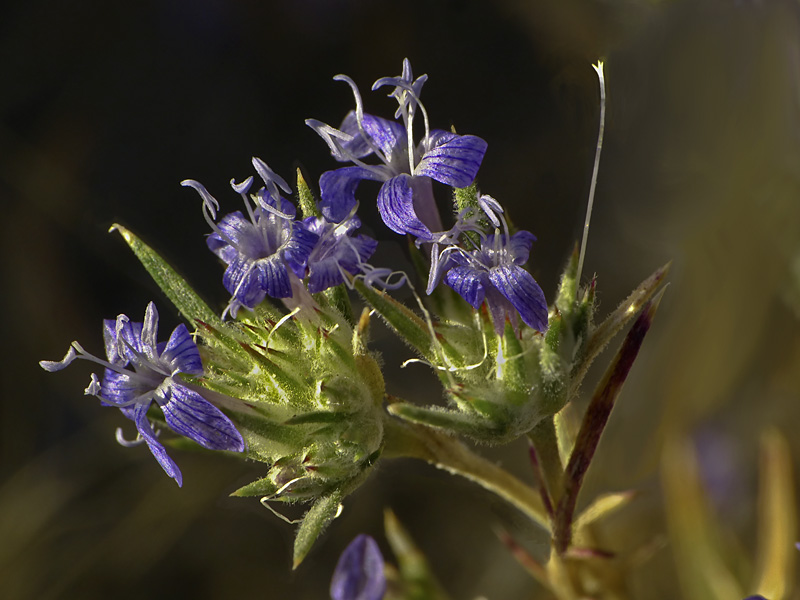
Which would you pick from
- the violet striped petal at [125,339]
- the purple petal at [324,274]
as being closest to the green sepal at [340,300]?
the purple petal at [324,274]

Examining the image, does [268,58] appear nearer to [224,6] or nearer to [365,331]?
[224,6]

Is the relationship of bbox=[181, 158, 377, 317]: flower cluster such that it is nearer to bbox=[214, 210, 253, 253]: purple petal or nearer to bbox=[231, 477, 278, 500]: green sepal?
bbox=[214, 210, 253, 253]: purple petal

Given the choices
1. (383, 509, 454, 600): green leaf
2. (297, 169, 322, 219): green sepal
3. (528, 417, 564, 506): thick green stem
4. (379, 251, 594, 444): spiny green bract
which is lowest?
(383, 509, 454, 600): green leaf

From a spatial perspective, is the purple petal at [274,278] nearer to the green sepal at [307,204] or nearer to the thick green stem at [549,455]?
the green sepal at [307,204]

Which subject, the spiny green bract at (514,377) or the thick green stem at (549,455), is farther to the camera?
the thick green stem at (549,455)

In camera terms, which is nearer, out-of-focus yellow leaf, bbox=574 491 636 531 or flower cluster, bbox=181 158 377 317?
flower cluster, bbox=181 158 377 317

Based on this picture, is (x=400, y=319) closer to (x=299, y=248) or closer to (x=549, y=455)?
(x=299, y=248)

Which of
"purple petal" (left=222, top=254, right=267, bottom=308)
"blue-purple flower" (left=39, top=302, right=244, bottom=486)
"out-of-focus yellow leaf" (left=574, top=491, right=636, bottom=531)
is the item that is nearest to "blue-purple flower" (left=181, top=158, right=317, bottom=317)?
"purple petal" (left=222, top=254, right=267, bottom=308)
